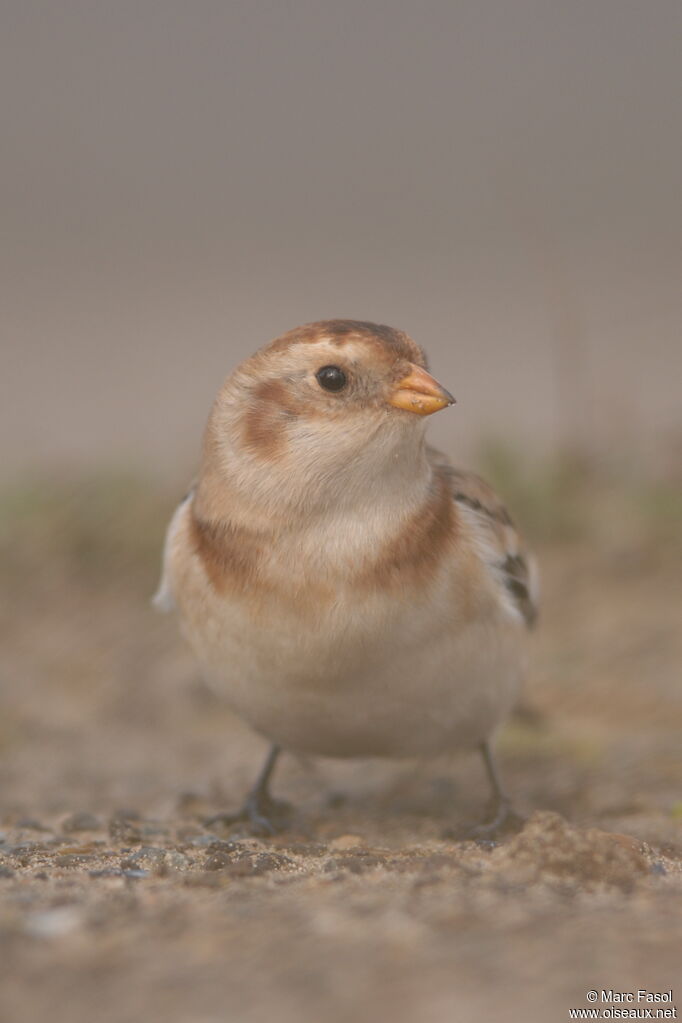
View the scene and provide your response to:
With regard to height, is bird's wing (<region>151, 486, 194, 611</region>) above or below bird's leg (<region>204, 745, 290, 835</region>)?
above

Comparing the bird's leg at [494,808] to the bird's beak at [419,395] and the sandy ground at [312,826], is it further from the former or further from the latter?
the bird's beak at [419,395]

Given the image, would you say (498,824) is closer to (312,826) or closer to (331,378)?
(312,826)

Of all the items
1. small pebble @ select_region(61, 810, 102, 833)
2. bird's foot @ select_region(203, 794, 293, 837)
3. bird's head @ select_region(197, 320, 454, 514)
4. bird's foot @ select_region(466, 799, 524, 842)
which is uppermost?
bird's head @ select_region(197, 320, 454, 514)

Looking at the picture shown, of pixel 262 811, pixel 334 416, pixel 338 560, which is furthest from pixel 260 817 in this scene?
pixel 334 416

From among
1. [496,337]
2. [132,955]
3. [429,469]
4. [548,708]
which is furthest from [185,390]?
[132,955]

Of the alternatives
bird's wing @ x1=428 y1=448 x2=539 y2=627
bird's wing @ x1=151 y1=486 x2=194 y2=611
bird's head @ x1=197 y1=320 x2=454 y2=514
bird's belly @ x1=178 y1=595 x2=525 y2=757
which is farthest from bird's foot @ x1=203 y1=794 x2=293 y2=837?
bird's head @ x1=197 y1=320 x2=454 y2=514

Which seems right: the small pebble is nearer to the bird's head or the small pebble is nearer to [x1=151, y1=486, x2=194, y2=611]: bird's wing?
[x1=151, y1=486, x2=194, y2=611]: bird's wing

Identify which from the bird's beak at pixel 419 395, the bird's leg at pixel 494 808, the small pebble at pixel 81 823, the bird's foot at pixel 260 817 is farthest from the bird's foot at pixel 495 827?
the bird's beak at pixel 419 395
